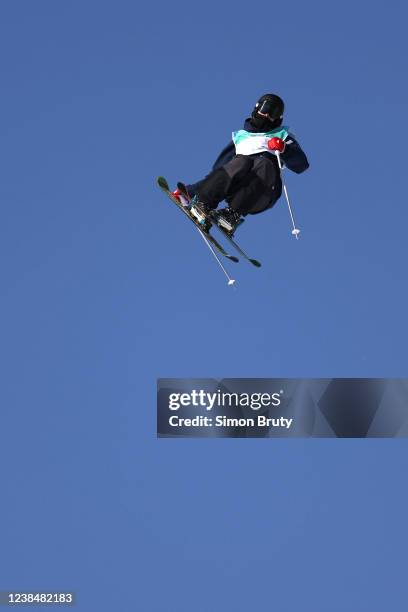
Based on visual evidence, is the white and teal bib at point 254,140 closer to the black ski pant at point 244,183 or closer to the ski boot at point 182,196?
the black ski pant at point 244,183

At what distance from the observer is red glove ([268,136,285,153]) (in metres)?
14.0

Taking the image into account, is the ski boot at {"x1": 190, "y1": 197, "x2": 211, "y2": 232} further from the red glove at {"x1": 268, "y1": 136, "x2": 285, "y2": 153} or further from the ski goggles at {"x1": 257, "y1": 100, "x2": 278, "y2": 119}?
the ski goggles at {"x1": 257, "y1": 100, "x2": 278, "y2": 119}

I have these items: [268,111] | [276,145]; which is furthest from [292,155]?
[268,111]

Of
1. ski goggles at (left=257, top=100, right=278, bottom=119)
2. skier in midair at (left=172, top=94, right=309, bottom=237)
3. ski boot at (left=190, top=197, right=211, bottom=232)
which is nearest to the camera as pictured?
ski goggles at (left=257, top=100, right=278, bottom=119)

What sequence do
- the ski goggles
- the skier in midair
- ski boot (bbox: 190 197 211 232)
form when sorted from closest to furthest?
the ski goggles → the skier in midair → ski boot (bbox: 190 197 211 232)

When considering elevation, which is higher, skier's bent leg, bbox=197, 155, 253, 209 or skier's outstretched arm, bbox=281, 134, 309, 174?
skier's outstretched arm, bbox=281, 134, 309, 174

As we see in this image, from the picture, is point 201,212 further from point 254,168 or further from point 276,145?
point 276,145

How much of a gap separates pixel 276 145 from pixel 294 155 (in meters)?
0.38

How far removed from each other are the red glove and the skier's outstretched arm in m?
0.21

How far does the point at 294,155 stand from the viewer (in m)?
14.3

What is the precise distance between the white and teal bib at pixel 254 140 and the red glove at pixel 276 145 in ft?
0.58

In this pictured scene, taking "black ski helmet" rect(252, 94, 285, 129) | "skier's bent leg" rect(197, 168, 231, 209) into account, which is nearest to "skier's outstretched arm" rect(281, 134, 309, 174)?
"black ski helmet" rect(252, 94, 285, 129)

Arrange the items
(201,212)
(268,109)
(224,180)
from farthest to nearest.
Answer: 1. (201,212)
2. (224,180)
3. (268,109)

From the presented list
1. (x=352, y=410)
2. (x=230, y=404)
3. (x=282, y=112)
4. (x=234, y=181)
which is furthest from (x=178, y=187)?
(x=352, y=410)
